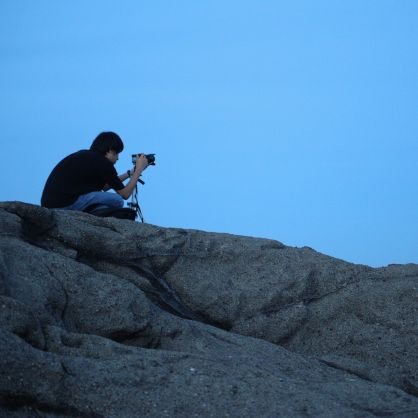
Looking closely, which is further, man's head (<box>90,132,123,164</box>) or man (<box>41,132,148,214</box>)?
man's head (<box>90,132,123,164</box>)

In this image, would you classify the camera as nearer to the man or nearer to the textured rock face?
the man

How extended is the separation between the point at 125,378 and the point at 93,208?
14.4ft

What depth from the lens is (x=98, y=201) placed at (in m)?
9.71

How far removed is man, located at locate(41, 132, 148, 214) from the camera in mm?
9727

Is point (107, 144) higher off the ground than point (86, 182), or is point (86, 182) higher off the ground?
point (107, 144)

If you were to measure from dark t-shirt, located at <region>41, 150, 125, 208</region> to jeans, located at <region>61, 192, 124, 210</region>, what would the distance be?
0.24ft

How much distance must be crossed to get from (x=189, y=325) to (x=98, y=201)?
9.31 feet

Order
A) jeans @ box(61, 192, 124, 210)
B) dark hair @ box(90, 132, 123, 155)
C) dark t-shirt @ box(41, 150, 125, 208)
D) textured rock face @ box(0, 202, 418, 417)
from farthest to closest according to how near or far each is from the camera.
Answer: dark hair @ box(90, 132, 123, 155) < dark t-shirt @ box(41, 150, 125, 208) < jeans @ box(61, 192, 124, 210) < textured rock face @ box(0, 202, 418, 417)

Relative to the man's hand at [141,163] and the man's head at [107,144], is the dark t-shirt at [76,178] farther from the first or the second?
the man's hand at [141,163]

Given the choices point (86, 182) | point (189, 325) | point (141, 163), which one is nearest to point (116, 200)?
point (86, 182)

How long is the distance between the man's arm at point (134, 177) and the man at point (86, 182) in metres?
0.04

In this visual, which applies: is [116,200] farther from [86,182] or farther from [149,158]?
[149,158]

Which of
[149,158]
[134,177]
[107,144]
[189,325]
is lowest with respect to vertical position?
[189,325]

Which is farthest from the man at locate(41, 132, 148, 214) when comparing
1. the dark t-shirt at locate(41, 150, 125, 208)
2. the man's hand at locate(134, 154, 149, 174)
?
the man's hand at locate(134, 154, 149, 174)
